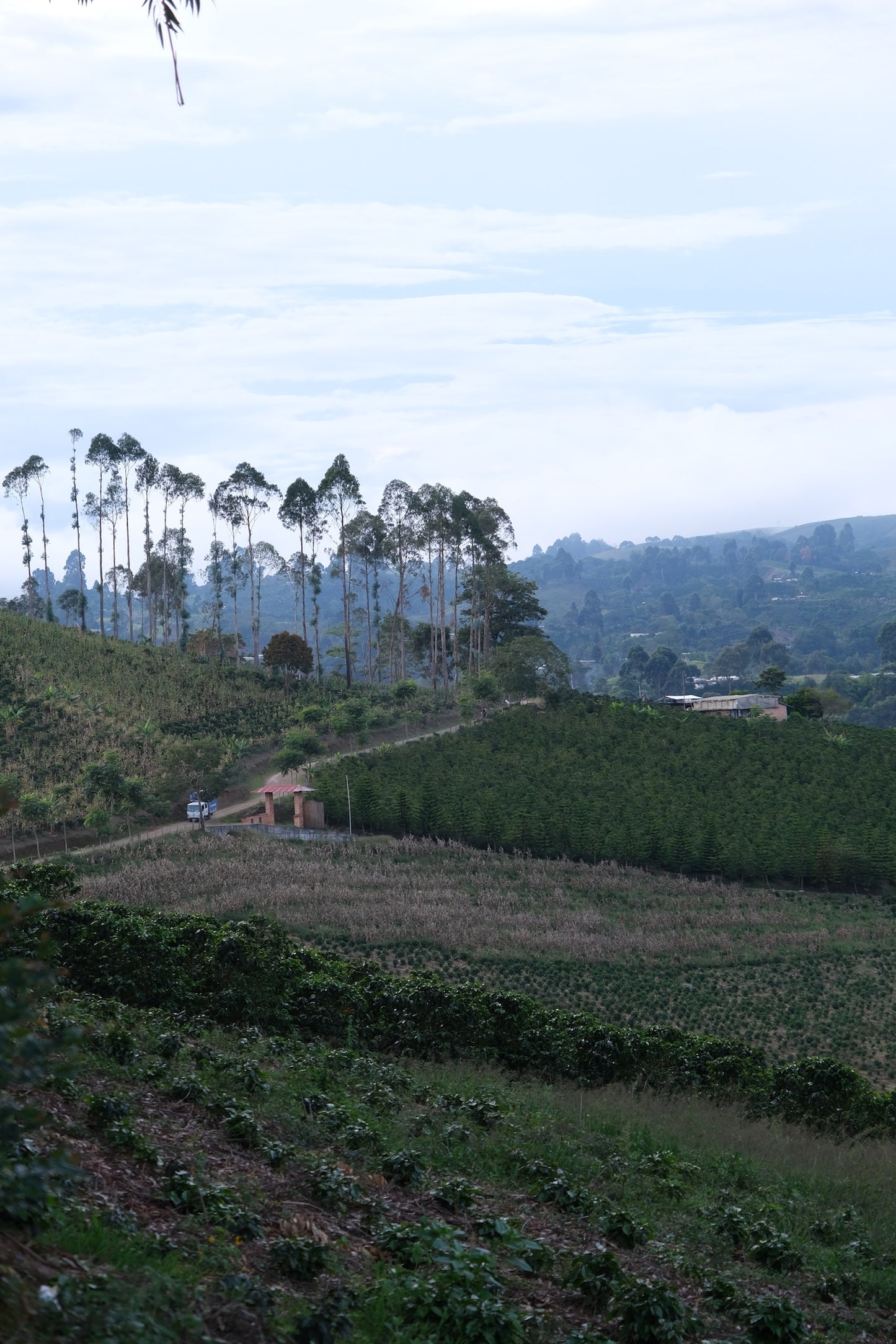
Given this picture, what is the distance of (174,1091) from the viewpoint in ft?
26.0

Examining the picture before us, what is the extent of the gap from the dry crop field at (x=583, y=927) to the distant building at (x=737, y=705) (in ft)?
89.4

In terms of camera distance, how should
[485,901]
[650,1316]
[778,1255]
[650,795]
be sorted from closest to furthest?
1. [650,1316]
2. [778,1255]
3. [485,901]
4. [650,795]

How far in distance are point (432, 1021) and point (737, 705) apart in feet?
182

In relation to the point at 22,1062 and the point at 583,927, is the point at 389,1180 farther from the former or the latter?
the point at 583,927

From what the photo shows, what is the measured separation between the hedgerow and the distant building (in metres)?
46.3

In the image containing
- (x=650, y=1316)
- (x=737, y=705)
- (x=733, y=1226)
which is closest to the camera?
(x=650, y=1316)

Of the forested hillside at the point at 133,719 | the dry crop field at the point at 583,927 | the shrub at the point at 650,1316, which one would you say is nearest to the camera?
the shrub at the point at 650,1316

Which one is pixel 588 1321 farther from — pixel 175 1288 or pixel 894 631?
pixel 894 631

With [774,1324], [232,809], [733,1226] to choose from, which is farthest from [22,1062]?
[232,809]

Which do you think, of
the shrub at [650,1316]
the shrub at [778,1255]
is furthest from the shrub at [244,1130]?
the shrub at [778,1255]

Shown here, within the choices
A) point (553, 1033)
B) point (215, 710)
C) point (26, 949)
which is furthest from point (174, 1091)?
point (215, 710)

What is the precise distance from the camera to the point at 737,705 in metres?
65.9

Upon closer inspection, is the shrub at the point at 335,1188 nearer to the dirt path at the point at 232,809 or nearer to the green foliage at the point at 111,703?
the dirt path at the point at 232,809

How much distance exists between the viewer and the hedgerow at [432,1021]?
12.1 meters
